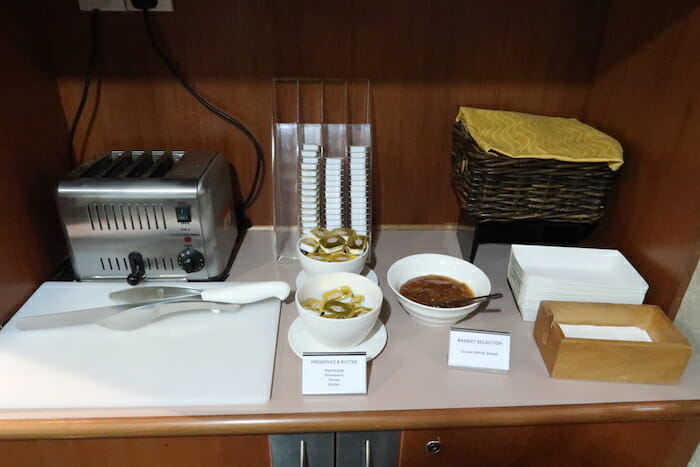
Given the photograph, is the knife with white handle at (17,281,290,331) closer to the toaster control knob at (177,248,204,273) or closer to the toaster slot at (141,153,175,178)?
the toaster control knob at (177,248,204,273)

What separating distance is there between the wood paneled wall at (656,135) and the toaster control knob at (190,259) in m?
0.76

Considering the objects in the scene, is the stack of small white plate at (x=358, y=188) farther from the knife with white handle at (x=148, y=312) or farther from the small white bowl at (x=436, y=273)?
the knife with white handle at (x=148, y=312)

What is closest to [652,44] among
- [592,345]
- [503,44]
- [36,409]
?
[503,44]

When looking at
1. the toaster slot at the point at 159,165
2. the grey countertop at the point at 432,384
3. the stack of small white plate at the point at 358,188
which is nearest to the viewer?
the grey countertop at the point at 432,384

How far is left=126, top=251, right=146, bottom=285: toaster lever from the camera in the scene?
2.70 feet

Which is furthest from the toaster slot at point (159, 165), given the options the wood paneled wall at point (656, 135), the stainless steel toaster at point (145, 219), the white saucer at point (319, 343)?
the wood paneled wall at point (656, 135)

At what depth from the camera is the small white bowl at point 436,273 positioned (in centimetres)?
73

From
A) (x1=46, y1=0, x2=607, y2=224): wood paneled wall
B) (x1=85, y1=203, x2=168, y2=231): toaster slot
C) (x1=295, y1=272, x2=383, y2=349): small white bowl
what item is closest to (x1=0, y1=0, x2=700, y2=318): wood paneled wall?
(x1=46, y1=0, x2=607, y2=224): wood paneled wall

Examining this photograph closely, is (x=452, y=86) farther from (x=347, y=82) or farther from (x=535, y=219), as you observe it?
(x=535, y=219)

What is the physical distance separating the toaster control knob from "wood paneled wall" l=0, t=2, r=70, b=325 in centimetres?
26

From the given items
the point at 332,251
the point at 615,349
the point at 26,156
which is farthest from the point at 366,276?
the point at 26,156

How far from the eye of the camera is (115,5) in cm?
87

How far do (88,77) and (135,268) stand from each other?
0.40 meters

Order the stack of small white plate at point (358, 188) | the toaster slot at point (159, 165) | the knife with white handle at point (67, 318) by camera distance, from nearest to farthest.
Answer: the knife with white handle at point (67, 318) < the toaster slot at point (159, 165) < the stack of small white plate at point (358, 188)
